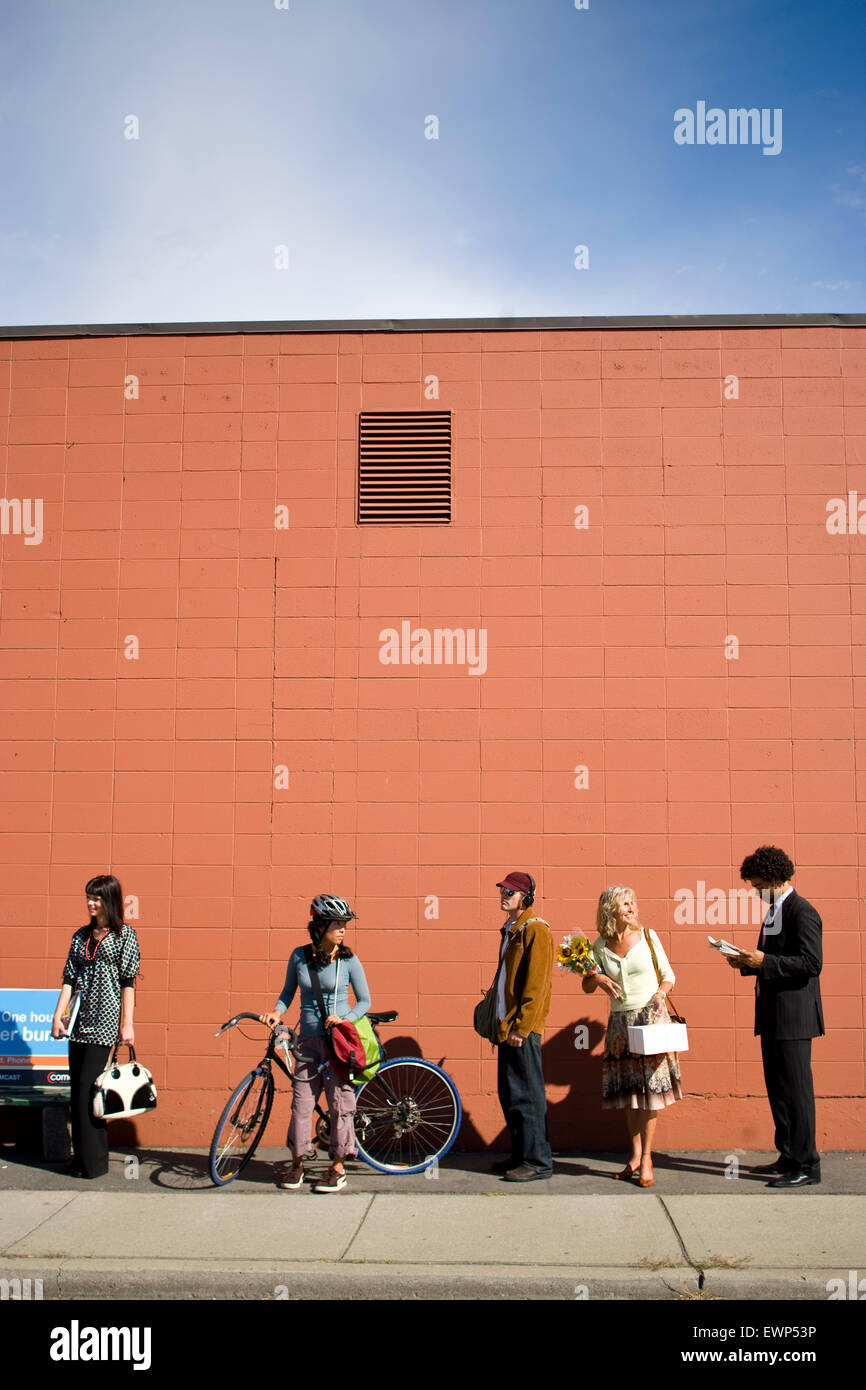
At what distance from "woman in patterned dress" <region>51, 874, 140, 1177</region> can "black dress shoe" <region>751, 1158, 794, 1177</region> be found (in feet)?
13.4

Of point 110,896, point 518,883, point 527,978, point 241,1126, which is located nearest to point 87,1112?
point 241,1126

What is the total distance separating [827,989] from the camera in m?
7.76

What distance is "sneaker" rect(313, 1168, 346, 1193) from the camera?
672 centimetres

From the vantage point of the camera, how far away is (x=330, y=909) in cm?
680

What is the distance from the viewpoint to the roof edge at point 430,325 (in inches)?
330

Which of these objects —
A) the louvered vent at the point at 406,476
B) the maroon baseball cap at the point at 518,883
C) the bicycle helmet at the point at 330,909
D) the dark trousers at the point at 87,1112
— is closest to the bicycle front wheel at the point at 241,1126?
the dark trousers at the point at 87,1112

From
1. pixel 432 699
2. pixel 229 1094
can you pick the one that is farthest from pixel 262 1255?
pixel 432 699

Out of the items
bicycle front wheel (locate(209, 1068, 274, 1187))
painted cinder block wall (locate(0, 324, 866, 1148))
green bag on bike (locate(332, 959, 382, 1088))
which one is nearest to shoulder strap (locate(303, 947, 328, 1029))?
green bag on bike (locate(332, 959, 382, 1088))

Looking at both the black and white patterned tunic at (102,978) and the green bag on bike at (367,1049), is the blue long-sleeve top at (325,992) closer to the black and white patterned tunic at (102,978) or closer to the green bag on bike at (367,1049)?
the green bag on bike at (367,1049)

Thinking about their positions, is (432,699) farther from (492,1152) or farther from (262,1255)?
(262,1255)

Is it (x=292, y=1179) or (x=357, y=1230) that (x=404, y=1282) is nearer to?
(x=357, y=1230)

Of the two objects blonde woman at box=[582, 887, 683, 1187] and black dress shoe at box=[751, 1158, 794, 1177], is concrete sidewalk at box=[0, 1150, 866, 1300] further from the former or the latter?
blonde woman at box=[582, 887, 683, 1187]

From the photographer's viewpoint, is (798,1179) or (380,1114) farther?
(380,1114)

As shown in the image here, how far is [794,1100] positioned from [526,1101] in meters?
1.62
